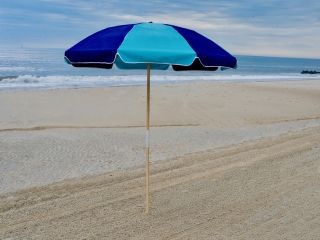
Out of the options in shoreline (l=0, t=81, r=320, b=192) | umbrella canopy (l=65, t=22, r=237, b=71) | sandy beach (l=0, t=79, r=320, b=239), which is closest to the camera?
umbrella canopy (l=65, t=22, r=237, b=71)

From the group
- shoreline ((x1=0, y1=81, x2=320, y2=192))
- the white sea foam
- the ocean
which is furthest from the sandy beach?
the ocean

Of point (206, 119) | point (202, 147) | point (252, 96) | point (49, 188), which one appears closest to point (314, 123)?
point (206, 119)

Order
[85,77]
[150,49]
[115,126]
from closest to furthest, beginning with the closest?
[150,49] → [115,126] → [85,77]

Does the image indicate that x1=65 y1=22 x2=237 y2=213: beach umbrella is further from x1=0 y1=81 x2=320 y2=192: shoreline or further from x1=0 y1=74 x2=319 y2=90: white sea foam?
x1=0 y1=74 x2=319 y2=90: white sea foam

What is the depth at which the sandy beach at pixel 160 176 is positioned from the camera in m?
5.22

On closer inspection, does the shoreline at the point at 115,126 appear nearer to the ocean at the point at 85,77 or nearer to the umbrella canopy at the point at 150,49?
the umbrella canopy at the point at 150,49

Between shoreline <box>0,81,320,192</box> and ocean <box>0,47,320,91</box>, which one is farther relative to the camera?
ocean <box>0,47,320,91</box>

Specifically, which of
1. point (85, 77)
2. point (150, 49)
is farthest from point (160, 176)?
point (85, 77)

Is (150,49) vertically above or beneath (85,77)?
above

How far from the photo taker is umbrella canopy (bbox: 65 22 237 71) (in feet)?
14.7

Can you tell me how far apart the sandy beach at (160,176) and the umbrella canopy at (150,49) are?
175 centimetres

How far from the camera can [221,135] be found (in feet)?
38.1

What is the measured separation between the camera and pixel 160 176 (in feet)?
24.1

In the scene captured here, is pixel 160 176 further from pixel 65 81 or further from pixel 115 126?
pixel 65 81
